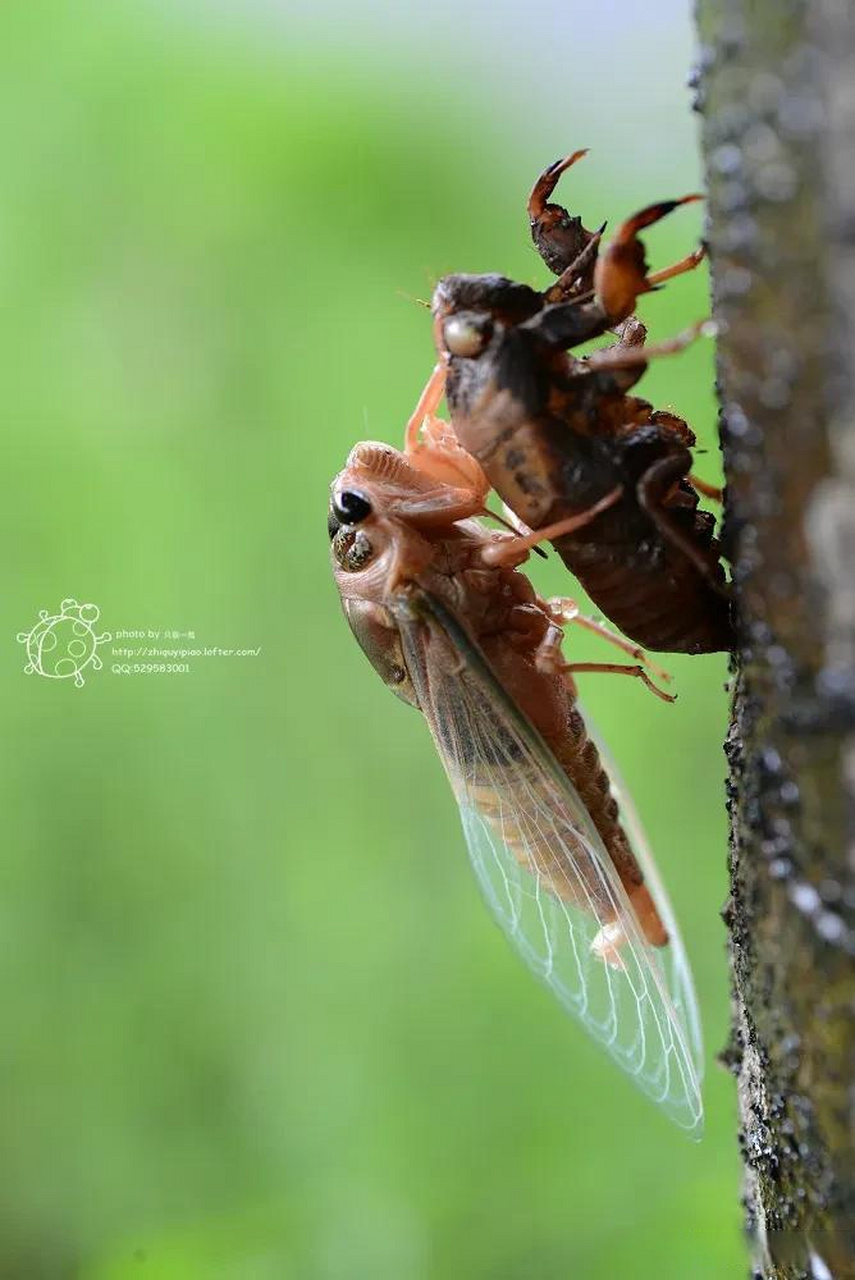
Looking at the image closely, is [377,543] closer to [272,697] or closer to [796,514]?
[796,514]

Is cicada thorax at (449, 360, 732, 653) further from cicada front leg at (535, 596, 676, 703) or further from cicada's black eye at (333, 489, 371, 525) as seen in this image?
cicada's black eye at (333, 489, 371, 525)

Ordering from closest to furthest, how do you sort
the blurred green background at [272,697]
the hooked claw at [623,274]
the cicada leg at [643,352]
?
1. the cicada leg at [643,352]
2. the hooked claw at [623,274]
3. the blurred green background at [272,697]

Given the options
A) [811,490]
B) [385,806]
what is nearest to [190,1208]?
[385,806]

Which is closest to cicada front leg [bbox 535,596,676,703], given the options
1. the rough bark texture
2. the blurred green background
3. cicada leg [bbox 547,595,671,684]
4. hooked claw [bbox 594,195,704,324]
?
cicada leg [bbox 547,595,671,684]

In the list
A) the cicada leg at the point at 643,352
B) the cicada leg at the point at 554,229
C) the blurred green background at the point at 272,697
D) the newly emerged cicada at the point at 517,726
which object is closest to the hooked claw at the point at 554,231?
the cicada leg at the point at 554,229

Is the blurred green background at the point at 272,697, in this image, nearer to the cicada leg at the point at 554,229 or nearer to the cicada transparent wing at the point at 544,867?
the cicada transparent wing at the point at 544,867

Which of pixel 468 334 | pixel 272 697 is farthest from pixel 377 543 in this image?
pixel 272 697
